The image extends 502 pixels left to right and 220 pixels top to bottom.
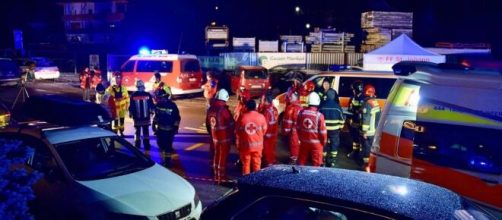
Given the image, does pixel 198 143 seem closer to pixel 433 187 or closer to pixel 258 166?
pixel 258 166

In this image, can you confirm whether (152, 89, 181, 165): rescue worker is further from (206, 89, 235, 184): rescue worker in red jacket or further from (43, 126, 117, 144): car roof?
(43, 126, 117, 144): car roof

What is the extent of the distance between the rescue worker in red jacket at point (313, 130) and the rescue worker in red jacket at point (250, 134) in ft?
2.25

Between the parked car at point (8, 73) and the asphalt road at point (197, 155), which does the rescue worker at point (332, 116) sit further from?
the parked car at point (8, 73)

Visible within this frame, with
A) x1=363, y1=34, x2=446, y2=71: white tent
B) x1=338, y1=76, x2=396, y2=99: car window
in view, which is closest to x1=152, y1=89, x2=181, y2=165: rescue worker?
x1=338, y1=76, x2=396, y2=99: car window

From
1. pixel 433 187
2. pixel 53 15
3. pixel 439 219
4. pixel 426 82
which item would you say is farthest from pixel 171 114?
pixel 53 15

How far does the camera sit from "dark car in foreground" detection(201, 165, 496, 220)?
3014 millimetres

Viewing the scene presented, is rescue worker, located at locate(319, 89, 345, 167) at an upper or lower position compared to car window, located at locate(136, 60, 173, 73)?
lower

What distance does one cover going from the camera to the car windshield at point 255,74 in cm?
2102

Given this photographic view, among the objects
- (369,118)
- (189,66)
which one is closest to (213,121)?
(369,118)

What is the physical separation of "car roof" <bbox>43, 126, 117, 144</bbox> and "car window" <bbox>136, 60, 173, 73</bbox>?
43.2 ft

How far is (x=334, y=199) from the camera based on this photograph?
311 cm

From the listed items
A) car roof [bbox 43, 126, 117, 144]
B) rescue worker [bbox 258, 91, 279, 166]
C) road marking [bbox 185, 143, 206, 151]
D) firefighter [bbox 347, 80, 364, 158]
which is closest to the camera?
car roof [bbox 43, 126, 117, 144]

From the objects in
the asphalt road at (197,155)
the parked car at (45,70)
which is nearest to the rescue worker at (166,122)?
the asphalt road at (197,155)

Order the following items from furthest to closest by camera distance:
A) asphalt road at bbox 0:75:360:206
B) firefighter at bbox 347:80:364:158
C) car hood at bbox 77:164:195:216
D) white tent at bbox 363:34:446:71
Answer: white tent at bbox 363:34:446:71
firefighter at bbox 347:80:364:158
asphalt road at bbox 0:75:360:206
car hood at bbox 77:164:195:216
